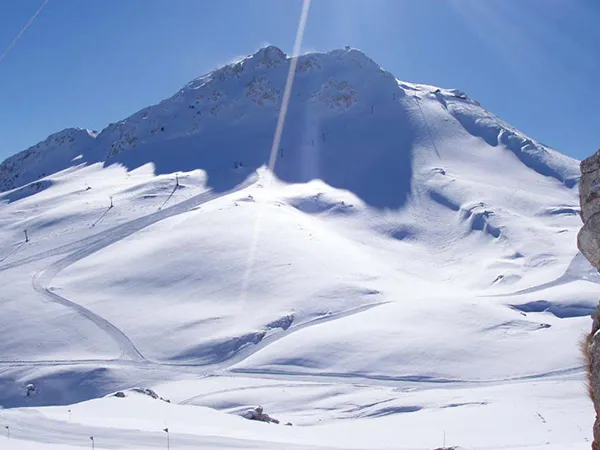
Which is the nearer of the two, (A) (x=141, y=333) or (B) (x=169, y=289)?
(A) (x=141, y=333)

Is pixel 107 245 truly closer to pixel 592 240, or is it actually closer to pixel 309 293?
pixel 309 293

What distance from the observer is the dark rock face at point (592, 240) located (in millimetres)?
6520

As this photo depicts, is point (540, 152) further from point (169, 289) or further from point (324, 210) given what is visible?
point (169, 289)

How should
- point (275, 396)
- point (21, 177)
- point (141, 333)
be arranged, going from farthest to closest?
point (21, 177), point (141, 333), point (275, 396)

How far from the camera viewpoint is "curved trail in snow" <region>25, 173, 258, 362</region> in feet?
171

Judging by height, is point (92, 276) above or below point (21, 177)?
below

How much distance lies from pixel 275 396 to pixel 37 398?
719 inches

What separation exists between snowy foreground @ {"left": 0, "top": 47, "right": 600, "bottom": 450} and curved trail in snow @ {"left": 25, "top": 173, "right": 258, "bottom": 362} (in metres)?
0.35

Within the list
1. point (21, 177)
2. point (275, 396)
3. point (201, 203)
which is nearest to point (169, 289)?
point (275, 396)

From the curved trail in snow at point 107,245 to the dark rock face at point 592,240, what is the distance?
45455mm

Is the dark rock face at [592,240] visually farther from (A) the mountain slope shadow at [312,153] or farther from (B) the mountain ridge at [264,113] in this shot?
(B) the mountain ridge at [264,113]

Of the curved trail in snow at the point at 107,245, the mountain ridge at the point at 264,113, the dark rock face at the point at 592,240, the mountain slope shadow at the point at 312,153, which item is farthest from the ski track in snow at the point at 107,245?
the dark rock face at the point at 592,240

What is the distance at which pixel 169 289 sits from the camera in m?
64.7

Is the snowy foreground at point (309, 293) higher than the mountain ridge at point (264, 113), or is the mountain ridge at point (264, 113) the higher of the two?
the mountain ridge at point (264, 113)
